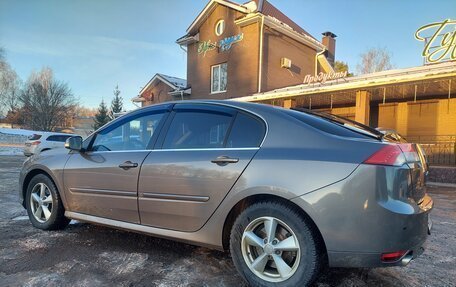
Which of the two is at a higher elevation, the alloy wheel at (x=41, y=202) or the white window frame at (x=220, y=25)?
the white window frame at (x=220, y=25)

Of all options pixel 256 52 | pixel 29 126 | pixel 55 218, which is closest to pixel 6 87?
pixel 29 126

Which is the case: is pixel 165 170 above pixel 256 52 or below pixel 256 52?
below

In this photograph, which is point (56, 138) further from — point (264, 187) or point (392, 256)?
point (392, 256)

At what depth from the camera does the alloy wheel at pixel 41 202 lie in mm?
4348

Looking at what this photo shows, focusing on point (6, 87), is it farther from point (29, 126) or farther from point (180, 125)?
point (180, 125)

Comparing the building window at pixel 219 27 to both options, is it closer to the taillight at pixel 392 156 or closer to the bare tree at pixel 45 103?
the taillight at pixel 392 156

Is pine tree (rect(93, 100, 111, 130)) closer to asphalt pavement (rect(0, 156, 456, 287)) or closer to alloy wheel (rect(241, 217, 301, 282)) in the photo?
asphalt pavement (rect(0, 156, 456, 287))

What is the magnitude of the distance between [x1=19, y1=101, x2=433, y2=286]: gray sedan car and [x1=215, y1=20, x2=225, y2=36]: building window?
16573 millimetres

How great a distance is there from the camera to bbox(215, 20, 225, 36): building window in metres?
19.3

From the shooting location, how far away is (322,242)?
260 cm

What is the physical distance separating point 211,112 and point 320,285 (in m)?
1.82

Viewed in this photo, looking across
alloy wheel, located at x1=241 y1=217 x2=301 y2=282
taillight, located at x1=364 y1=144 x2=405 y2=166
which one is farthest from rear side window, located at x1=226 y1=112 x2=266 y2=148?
taillight, located at x1=364 y1=144 x2=405 y2=166

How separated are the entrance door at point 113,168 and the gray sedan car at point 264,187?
0.05ft

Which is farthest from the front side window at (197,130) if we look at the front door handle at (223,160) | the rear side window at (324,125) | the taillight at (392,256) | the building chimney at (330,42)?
the building chimney at (330,42)
